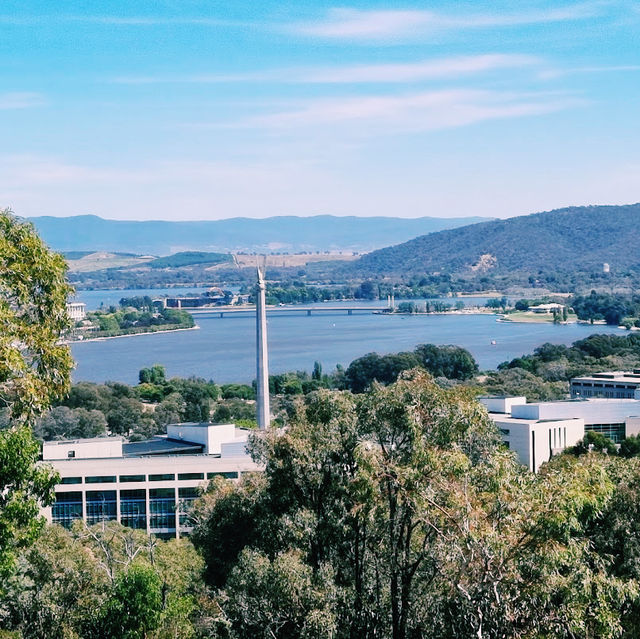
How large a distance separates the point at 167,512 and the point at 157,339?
231ft

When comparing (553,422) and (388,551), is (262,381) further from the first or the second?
(388,551)

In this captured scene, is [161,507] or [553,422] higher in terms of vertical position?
[553,422]

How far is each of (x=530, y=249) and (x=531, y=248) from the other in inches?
10.9

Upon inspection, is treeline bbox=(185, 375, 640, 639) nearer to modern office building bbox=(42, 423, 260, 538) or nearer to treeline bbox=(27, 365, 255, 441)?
modern office building bbox=(42, 423, 260, 538)

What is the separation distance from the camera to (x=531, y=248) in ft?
589

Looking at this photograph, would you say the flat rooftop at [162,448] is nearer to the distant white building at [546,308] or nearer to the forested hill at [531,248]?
the distant white building at [546,308]

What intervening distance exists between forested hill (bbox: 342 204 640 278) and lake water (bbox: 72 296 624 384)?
204ft

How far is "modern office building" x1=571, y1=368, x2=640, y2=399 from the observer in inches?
1357

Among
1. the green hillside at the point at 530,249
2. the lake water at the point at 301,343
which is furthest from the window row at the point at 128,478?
the green hillside at the point at 530,249

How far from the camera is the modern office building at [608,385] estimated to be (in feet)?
113

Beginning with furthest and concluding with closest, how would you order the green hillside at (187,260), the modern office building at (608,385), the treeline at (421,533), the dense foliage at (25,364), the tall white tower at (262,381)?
the green hillside at (187,260)
the modern office building at (608,385)
the tall white tower at (262,381)
the treeline at (421,533)
the dense foliage at (25,364)

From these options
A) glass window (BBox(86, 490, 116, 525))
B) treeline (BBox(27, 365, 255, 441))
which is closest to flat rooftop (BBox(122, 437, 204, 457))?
glass window (BBox(86, 490, 116, 525))

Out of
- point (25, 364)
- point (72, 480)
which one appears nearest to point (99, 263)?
point (72, 480)

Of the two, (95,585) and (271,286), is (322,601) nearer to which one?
(95,585)
